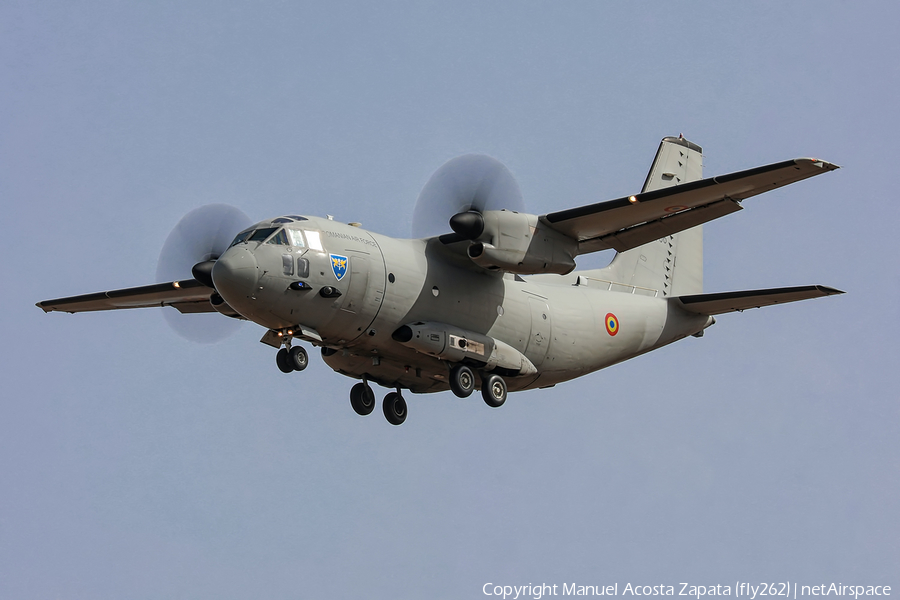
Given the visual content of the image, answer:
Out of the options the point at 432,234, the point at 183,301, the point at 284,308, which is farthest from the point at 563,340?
the point at 183,301

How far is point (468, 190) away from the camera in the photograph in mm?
19938

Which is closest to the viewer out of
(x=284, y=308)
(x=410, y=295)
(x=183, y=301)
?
(x=284, y=308)

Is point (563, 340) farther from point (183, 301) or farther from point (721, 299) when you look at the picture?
point (183, 301)

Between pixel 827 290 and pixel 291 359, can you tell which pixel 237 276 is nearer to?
pixel 291 359

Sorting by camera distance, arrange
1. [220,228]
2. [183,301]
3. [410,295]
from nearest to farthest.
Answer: [410,295], [220,228], [183,301]

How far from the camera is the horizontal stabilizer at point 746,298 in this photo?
20.9m

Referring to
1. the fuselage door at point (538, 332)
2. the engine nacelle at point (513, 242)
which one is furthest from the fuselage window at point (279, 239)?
the fuselage door at point (538, 332)

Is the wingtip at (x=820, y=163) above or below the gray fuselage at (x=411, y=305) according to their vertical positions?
above

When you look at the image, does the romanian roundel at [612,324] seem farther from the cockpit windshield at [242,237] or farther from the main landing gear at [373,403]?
the cockpit windshield at [242,237]

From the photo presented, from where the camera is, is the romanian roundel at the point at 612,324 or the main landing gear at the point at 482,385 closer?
the main landing gear at the point at 482,385

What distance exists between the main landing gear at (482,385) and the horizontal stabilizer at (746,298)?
18.2ft

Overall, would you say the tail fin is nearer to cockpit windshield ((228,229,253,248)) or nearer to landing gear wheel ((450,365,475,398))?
landing gear wheel ((450,365,475,398))

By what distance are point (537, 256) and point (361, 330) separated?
3514 mm

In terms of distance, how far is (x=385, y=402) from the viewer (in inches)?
829
